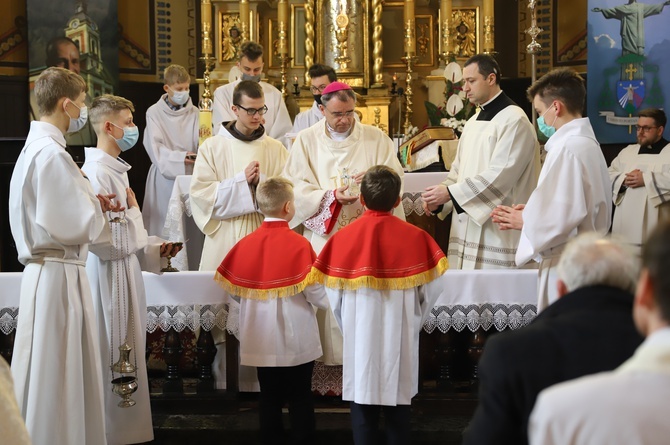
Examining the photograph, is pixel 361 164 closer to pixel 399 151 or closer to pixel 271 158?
pixel 271 158

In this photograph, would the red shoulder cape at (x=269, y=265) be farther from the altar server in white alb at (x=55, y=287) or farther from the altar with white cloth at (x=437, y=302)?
the altar server in white alb at (x=55, y=287)

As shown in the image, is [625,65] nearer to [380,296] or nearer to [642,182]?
[642,182]

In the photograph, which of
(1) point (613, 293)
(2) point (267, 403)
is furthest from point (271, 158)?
(1) point (613, 293)

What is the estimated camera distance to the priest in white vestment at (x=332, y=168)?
576 cm

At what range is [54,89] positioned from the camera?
4.41 metres

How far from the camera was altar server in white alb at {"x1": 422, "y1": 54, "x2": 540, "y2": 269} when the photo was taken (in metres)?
5.74

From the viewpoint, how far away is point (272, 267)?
499cm

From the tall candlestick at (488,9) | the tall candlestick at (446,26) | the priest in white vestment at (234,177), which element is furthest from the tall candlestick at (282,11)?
the priest in white vestment at (234,177)

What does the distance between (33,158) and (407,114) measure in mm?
Answer: 6318

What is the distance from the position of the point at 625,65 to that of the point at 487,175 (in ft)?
14.6

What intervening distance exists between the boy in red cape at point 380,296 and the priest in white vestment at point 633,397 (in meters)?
2.77

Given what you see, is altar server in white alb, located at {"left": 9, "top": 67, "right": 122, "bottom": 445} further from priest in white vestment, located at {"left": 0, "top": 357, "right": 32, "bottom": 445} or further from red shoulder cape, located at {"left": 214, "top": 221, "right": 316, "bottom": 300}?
priest in white vestment, located at {"left": 0, "top": 357, "right": 32, "bottom": 445}

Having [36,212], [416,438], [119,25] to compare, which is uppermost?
[119,25]

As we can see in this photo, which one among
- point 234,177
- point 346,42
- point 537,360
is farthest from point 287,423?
point 346,42
